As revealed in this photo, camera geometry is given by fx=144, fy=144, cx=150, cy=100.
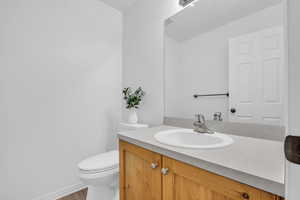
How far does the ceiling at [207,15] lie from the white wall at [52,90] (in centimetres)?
102

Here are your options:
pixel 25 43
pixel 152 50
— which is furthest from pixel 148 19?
pixel 25 43

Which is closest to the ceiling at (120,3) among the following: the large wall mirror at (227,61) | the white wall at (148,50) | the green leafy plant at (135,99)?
the white wall at (148,50)

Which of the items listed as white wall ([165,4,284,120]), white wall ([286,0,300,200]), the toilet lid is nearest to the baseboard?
the toilet lid

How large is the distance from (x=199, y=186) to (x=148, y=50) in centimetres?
139

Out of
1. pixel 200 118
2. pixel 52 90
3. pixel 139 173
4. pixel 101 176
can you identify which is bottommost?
pixel 101 176

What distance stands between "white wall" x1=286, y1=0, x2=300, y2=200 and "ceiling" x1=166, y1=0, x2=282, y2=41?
0.78 m

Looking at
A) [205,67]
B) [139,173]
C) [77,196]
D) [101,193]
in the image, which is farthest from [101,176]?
[205,67]

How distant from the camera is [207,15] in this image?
112 centimetres

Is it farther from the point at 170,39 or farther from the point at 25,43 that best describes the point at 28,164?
the point at 170,39

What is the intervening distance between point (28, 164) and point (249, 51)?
206cm

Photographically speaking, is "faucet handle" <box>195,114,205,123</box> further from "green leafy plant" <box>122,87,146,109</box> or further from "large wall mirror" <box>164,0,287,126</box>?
"green leafy plant" <box>122,87,146,109</box>

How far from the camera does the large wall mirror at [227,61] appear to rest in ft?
2.71

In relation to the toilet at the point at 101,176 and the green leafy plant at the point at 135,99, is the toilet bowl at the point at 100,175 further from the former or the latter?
the green leafy plant at the point at 135,99

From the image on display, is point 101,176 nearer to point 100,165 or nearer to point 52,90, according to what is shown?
point 100,165
